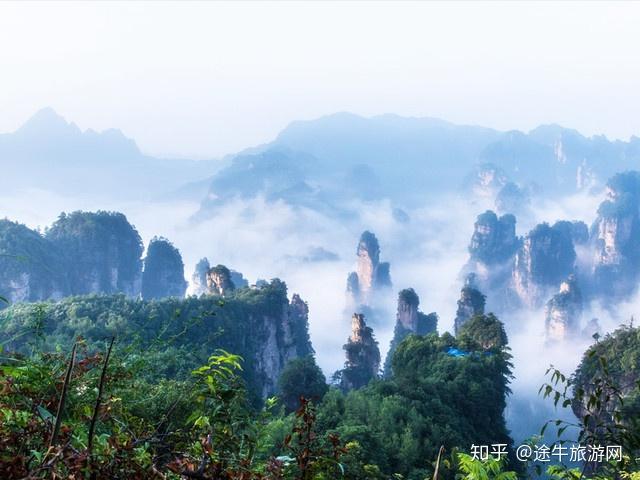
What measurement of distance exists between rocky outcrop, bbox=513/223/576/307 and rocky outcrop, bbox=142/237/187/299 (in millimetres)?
58586

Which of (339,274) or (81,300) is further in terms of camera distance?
(339,274)

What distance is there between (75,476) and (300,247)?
496 ft

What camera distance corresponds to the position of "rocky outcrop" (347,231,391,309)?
3738 inches

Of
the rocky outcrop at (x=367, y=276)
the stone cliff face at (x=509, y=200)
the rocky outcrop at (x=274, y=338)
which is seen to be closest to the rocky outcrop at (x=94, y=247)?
the rocky outcrop at (x=274, y=338)

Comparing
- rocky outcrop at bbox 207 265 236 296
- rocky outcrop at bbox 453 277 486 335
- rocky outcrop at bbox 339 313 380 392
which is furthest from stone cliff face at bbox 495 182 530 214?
rocky outcrop at bbox 207 265 236 296

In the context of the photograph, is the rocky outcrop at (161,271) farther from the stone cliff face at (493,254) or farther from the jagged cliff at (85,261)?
the stone cliff face at (493,254)

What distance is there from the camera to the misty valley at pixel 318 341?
3.48 m

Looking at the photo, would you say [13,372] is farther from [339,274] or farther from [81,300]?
[339,274]

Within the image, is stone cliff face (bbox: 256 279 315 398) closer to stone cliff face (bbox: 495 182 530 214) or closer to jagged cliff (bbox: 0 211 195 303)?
jagged cliff (bbox: 0 211 195 303)

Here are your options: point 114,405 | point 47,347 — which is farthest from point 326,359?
point 114,405

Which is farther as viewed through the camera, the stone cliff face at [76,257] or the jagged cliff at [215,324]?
the stone cliff face at [76,257]

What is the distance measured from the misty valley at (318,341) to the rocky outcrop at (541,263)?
34 cm

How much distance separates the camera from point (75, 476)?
8.32 feet

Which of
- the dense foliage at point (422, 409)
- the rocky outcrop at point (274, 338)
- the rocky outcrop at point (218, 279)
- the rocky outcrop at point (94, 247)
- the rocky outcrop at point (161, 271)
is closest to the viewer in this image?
the dense foliage at point (422, 409)
